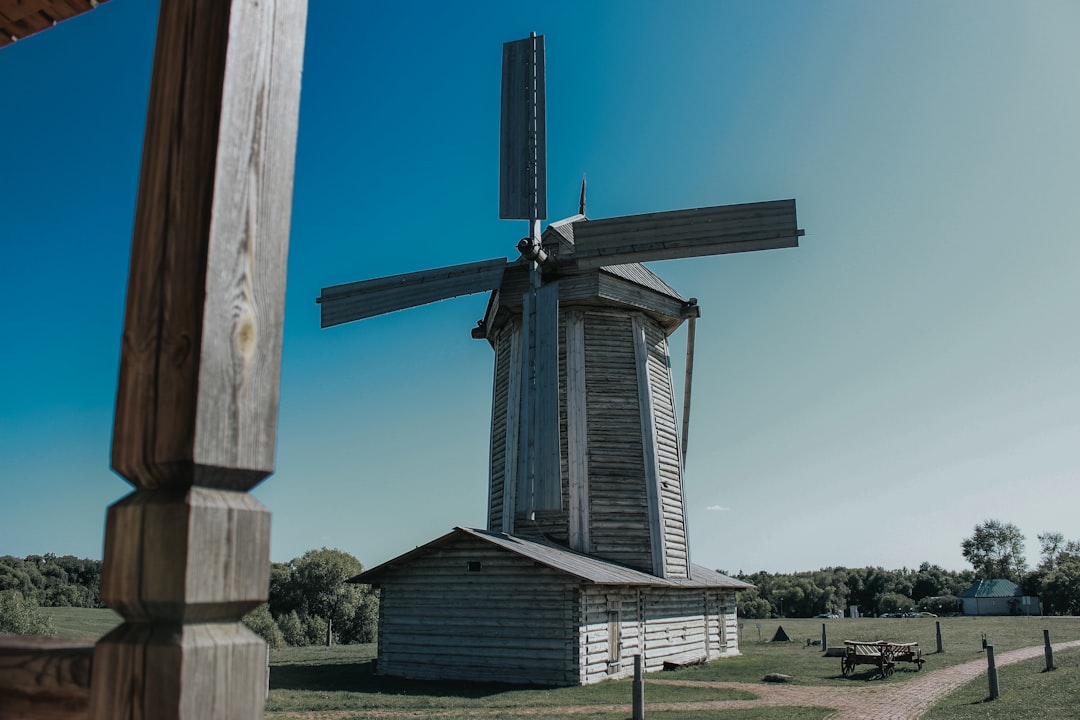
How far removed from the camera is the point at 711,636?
2195 centimetres

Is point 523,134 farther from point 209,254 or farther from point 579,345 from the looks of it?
point 209,254

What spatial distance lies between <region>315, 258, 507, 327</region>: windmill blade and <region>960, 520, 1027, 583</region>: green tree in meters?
85.1

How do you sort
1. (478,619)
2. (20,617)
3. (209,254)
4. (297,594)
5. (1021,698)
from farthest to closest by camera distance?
(297,594) → (20,617) → (478,619) → (1021,698) → (209,254)

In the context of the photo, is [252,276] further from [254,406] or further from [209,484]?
[209,484]

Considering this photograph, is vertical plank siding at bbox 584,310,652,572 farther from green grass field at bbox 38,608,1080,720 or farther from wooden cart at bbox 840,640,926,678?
wooden cart at bbox 840,640,926,678

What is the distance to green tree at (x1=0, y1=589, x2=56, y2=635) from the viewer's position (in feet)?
60.7

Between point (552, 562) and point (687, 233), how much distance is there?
8213 millimetres

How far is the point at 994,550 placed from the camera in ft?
282

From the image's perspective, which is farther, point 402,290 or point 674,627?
point 674,627

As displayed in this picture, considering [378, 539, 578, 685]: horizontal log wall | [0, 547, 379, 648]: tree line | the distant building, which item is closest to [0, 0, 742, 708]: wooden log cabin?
[378, 539, 578, 685]: horizontal log wall

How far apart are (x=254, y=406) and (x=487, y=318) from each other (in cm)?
2072

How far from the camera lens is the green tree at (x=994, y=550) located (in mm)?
84250

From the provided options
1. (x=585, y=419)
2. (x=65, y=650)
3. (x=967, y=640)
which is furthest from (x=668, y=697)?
(x=967, y=640)

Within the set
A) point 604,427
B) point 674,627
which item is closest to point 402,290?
point 604,427
